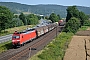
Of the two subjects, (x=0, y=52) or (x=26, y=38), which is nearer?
(x=0, y=52)

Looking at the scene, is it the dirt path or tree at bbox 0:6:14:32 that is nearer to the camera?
the dirt path

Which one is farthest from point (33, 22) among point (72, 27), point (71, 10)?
point (72, 27)

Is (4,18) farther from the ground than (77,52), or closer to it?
farther from the ground

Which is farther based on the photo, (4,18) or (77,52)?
(4,18)

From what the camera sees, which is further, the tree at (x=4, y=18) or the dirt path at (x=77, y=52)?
the tree at (x=4, y=18)

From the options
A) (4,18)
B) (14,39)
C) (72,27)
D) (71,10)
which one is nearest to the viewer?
(14,39)

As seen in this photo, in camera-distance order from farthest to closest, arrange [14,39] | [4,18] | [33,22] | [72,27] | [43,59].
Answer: [33,22]
[72,27]
[4,18]
[14,39]
[43,59]

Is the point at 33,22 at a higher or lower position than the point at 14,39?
lower

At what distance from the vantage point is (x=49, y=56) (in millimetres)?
37906

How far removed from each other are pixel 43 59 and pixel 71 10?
322 ft

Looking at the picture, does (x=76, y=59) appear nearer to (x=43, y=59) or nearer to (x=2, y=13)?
(x=43, y=59)

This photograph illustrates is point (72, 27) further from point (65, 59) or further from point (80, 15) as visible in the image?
point (65, 59)

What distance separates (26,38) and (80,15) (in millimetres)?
85720

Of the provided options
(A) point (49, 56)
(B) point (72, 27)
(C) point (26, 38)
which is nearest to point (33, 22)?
(B) point (72, 27)
